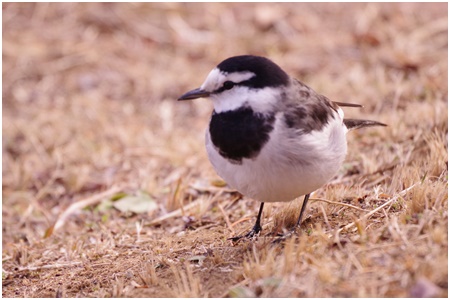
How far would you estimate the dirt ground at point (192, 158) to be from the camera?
10.8 ft

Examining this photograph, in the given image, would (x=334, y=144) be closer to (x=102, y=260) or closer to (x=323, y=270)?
(x=323, y=270)

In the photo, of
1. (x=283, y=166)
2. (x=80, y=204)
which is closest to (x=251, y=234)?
(x=283, y=166)

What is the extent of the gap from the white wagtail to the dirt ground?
327mm

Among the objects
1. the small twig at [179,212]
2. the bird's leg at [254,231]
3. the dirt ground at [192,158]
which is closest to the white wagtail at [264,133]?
the dirt ground at [192,158]

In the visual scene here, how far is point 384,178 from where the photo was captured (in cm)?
470

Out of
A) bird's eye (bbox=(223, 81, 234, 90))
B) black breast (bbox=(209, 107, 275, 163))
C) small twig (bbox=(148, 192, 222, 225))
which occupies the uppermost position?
bird's eye (bbox=(223, 81, 234, 90))

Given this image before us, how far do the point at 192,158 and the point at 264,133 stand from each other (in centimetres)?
275

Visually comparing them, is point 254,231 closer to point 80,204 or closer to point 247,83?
point 247,83

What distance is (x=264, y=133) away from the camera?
11.3 feet

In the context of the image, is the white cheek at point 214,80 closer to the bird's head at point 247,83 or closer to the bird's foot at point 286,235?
the bird's head at point 247,83

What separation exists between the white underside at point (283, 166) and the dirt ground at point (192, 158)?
284 millimetres

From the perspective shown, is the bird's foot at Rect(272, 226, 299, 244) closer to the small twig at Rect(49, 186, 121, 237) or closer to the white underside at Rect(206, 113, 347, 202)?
the white underside at Rect(206, 113, 347, 202)

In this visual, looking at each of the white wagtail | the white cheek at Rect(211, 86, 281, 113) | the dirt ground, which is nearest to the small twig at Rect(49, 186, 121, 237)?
the dirt ground

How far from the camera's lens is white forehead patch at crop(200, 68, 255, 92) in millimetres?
3568
